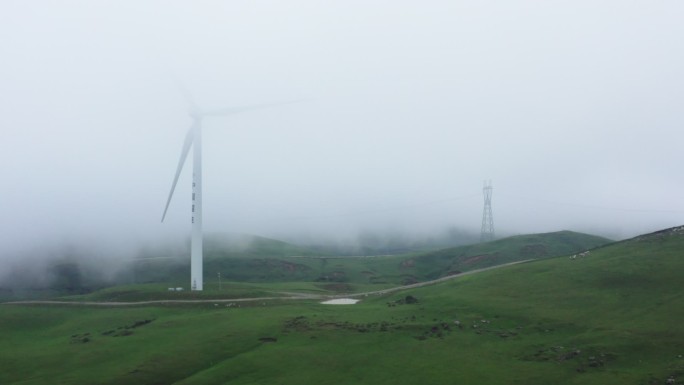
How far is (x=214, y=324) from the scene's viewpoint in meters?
95.9

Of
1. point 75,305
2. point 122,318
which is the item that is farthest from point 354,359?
point 75,305

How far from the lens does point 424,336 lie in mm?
81500

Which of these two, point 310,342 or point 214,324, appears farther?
point 214,324

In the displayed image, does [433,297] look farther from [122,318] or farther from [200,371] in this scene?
[122,318]

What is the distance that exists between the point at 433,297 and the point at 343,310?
54.1 ft

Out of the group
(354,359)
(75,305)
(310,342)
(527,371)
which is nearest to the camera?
(527,371)

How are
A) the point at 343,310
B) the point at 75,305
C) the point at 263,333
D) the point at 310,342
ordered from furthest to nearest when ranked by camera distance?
the point at 75,305, the point at 343,310, the point at 263,333, the point at 310,342

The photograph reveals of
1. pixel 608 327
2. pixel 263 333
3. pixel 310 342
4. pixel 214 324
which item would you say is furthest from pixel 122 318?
pixel 608 327

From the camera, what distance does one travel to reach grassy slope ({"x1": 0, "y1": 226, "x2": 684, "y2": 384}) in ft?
218

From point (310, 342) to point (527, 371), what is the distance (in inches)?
1148

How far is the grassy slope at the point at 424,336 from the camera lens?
66.5m

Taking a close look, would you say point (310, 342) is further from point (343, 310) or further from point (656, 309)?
point (656, 309)

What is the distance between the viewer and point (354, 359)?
72.9 meters

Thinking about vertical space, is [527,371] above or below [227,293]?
below
